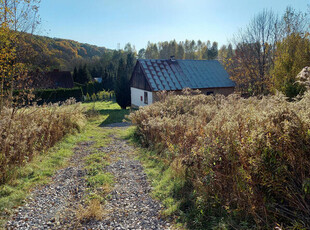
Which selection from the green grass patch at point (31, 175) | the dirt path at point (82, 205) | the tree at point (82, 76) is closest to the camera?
the dirt path at point (82, 205)

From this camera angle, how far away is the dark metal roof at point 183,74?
19.7 metres

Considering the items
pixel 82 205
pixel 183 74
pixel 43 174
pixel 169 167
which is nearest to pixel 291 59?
pixel 183 74

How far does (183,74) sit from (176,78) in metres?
1.13

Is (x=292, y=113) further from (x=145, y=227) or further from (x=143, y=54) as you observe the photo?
(x=143, y=54)

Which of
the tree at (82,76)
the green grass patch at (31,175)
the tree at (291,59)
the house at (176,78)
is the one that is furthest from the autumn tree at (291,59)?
the tree at (82,76)

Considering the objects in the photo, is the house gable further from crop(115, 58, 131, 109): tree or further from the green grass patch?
the green grass patch

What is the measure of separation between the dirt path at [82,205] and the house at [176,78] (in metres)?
13.6

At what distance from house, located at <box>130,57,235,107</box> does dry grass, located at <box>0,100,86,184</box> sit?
10.1 meters

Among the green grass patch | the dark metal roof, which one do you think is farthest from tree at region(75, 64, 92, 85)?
the green grass patch

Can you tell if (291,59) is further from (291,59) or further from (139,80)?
(139,80)

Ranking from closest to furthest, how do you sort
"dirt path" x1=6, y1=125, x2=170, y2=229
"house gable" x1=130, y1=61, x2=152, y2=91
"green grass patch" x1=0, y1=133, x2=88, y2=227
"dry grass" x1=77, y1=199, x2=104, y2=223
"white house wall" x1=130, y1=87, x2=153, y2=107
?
1. "dirt path" x1=6, y1=125, x2=170, y2=229
2. "dry grass" x1=77, y1=199, x2=104, y2=223
3. "green grass patch" x1=0, y1=133, x2=88, y2=227
4. "white house wall" x1=130, y1=87, x2=153, y2=107
5. "house gable" x1=130, y1=61, x2=152, y2=91

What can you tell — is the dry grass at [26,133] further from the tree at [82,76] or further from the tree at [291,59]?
the tree at [82,76]

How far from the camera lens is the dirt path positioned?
12.9 feet

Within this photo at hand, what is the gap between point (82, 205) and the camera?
14.9 feet
